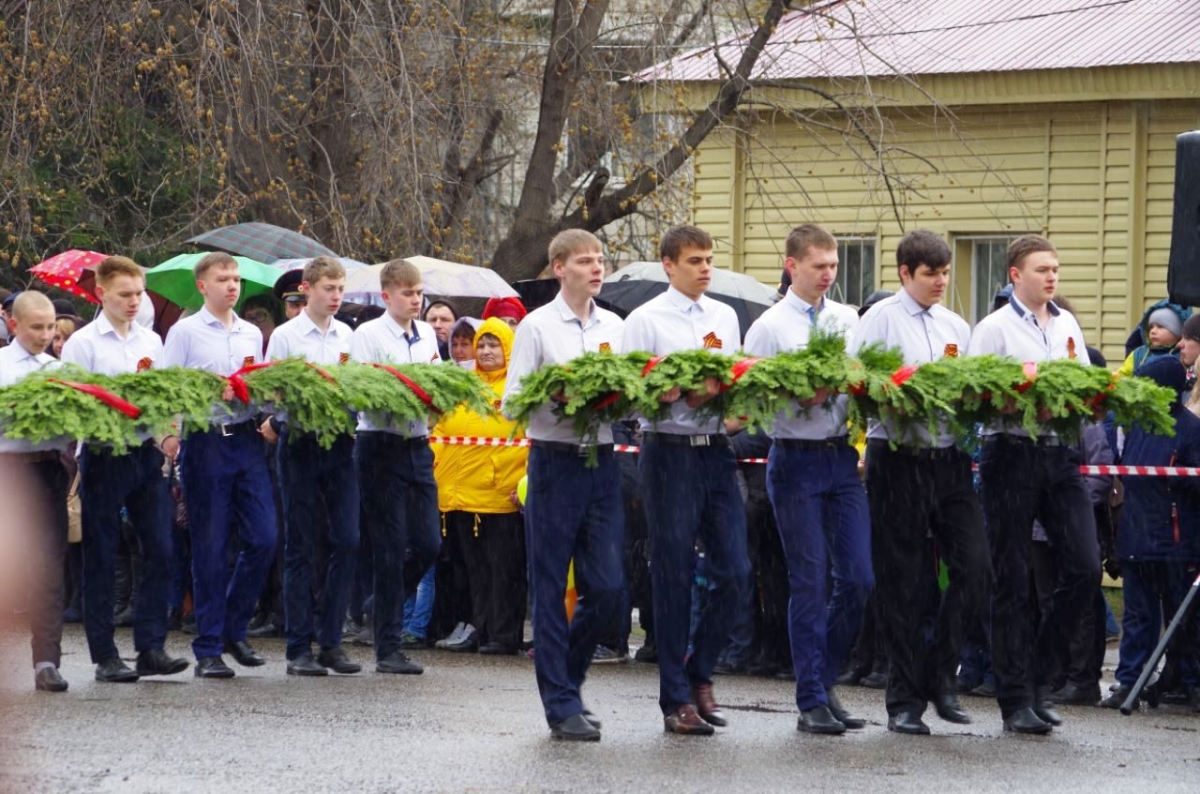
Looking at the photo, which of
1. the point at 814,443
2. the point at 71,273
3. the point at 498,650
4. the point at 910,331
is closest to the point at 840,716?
the point at 814,443

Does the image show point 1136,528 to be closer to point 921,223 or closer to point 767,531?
point 767,531

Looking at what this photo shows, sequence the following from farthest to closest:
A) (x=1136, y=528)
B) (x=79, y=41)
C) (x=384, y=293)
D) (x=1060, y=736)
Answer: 1. (x=79, y=41)
2. (x=384, y=293)
3. (x=1136, y=528)
4. (x=1060, y=736)

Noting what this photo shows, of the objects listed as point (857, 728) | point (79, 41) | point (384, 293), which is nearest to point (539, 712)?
point (857, 728)

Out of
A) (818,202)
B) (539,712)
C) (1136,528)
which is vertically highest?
(818,202)

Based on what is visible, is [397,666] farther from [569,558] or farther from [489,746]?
[489,746]

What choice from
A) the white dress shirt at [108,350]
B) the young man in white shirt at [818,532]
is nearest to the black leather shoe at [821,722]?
the young man in white shirt at [818,532]

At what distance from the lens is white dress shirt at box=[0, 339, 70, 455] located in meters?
10.8

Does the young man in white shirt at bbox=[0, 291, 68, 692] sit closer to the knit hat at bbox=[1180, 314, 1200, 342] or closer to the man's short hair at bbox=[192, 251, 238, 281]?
the man's short hair at bbox=[192, 251, 238, 281]

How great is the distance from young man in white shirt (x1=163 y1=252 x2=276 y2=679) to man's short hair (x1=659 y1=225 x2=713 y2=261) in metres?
2.90

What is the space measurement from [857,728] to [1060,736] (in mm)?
974

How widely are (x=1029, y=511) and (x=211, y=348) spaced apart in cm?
466

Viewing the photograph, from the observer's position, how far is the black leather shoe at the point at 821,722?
9539 mm

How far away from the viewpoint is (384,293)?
12.4 metres

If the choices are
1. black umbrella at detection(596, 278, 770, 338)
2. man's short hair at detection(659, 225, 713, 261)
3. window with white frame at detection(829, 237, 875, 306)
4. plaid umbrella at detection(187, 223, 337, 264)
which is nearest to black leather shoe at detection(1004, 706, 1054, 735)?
man's short hair at detection(659, 225, 713, 261)
